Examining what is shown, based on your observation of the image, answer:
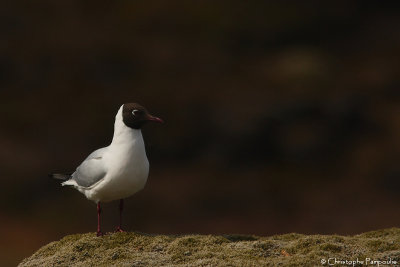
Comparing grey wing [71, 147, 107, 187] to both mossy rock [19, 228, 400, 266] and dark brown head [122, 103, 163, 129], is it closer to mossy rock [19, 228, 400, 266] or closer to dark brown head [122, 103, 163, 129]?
dark brown head [122, 103, 163, 129]

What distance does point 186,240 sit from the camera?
8.66 m

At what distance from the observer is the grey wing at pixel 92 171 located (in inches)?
354

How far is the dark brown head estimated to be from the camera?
895 centimetres

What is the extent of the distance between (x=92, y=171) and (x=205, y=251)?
6.31ft

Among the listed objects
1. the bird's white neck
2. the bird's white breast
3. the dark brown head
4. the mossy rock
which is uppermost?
the dark brown head

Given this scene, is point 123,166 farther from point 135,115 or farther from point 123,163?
point 135,115

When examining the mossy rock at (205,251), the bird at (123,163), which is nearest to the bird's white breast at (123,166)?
the bird at (123,163)

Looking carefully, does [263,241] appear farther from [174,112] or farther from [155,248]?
[174,112]

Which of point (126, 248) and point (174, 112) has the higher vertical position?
point (174, 112)

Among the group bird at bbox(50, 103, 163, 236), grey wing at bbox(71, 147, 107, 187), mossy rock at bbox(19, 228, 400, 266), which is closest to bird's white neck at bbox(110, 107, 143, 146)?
bird at bbox(50, 103, 163, 236)

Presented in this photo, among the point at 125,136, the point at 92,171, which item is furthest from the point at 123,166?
the point at 92,171

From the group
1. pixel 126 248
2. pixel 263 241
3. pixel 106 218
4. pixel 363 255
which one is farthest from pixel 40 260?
pixel 106 218

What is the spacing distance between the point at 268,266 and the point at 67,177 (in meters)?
3.80

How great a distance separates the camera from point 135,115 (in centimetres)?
896
